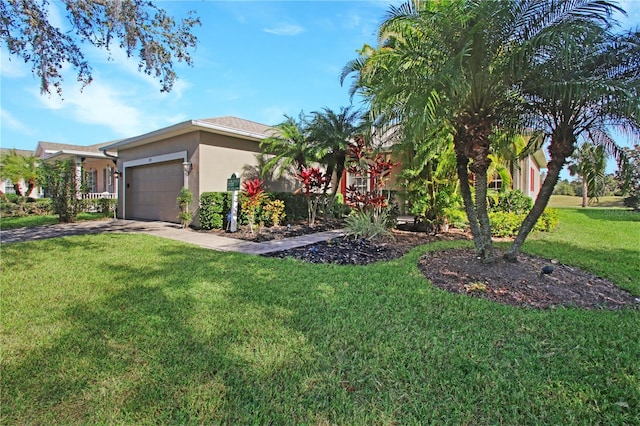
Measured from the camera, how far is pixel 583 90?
166 inches

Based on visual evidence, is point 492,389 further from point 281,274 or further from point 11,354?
point 11,354

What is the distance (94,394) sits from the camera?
230 cm

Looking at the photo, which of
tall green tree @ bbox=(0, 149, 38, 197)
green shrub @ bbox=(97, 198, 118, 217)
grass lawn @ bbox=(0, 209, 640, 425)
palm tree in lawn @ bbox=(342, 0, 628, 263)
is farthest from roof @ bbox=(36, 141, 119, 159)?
palm tree in lawn @ bbox=(342, 0, 628, 263)

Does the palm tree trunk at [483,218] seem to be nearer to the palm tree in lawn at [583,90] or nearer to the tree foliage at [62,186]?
the palm tree in lawn at [583,90]

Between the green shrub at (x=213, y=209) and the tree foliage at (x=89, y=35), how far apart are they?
13.1 feet

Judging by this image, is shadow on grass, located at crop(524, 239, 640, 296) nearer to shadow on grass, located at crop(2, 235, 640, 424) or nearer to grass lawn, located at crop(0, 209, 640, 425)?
grass lawn, located at crop(0, 209, 640, 425)

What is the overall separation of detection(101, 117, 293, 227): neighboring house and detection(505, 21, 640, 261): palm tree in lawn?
9.38m

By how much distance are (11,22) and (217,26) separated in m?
4.09

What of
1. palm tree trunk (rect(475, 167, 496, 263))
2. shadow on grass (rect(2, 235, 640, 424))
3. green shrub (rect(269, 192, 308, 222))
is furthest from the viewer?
green shrub (rect(269, 192, 308, 222))

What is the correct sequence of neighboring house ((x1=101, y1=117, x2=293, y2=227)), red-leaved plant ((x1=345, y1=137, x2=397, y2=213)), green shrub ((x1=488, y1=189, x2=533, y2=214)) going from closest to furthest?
red-leaved plant ((x1=345, y1=137, x2=397, y2=213))
neighboring house ((x1=101, y1=117, x2=293, y2=227))
green shrub ((x1=488, y1=189, x2=533, y2=214))

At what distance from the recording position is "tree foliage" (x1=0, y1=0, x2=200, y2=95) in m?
6.36

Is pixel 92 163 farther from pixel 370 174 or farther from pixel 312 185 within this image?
pixel 370 174

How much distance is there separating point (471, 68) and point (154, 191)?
13359mm

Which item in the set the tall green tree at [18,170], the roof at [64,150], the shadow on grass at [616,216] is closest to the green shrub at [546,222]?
the shadow on grass at [616,216]
